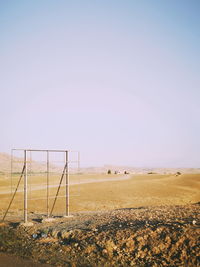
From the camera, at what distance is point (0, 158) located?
14125 cm

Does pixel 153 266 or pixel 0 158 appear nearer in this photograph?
pixel 153 266

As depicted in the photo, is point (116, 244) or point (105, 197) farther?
point (105, 197)

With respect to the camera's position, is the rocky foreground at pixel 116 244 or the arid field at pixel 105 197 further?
the arid field at pixel 105 197

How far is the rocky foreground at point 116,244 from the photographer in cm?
745

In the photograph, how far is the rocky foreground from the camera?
745 cm

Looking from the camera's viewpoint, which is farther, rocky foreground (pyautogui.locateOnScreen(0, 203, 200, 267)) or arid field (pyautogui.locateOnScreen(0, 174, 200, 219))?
arid field (pyautogui.locateOnScreen(0, 174, 200, 219))

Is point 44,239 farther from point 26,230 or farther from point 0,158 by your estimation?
point 0,158

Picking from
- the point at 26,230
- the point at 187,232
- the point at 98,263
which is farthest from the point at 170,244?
the point at 26,230

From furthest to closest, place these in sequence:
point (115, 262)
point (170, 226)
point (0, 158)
Result: point (0, 158) < point (170, 226) < point (115, 262)

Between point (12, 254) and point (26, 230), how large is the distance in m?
2.93

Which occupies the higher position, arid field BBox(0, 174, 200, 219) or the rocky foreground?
the rocky foreground

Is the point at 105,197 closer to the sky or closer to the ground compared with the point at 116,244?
closer to the ground

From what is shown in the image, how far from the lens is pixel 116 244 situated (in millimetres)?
8367

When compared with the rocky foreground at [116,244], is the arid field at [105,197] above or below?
below
